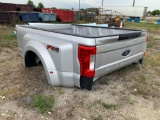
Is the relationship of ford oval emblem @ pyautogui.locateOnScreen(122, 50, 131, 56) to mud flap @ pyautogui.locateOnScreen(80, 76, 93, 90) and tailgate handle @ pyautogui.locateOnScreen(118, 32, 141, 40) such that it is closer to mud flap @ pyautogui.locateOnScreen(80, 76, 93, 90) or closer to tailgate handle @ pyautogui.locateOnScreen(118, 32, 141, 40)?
tailgate handle @ pyautogui.locateOnScreen(118, 32, 141, 40)

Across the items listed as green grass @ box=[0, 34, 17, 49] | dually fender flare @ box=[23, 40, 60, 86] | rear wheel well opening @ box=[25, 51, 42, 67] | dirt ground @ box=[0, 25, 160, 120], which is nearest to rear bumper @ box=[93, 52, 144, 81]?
dirt ground @ box=[0, 25, 160, 120]

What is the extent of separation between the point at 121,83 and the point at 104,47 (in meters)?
1.34

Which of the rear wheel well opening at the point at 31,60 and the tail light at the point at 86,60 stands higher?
the tail light at the point at 86,60

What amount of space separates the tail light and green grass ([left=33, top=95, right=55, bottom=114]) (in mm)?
755

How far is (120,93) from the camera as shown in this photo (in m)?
3.27

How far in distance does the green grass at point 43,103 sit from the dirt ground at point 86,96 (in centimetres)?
7

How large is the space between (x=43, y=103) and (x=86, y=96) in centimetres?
82

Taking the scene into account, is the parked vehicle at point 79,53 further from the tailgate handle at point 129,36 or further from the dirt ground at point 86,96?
the dirt ground at point 86,96

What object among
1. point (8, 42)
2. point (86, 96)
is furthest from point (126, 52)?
point (8, 42)

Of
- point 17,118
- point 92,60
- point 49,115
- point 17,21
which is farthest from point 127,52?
point 17,21

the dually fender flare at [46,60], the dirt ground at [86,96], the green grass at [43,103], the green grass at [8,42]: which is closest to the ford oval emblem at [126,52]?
the dirt ground at [86,96]

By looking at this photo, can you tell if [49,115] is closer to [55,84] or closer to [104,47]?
[55,84]

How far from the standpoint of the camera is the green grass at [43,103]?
2652mm

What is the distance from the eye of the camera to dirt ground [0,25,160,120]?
260 centimetres
